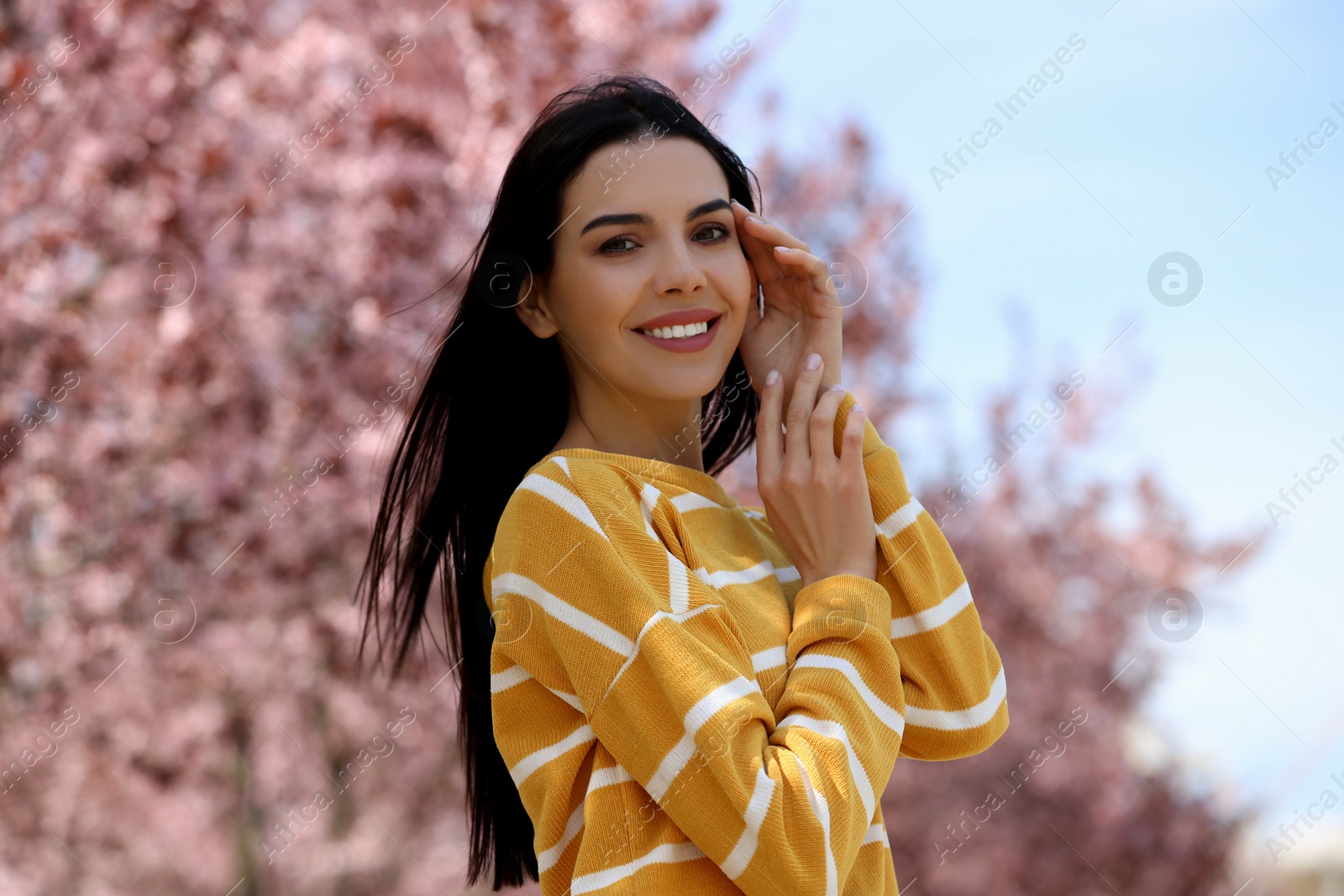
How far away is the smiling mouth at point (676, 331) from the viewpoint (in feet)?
4.79

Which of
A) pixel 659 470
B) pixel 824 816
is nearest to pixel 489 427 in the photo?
pixel 659 470

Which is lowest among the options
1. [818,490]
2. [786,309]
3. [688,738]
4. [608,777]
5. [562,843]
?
[562,843]

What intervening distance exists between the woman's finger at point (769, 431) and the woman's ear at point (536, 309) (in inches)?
11.5

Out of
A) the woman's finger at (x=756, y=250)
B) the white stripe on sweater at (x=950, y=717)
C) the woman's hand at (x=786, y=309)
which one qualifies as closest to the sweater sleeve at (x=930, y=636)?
the white stripe on sweater at (x=950, y=717)

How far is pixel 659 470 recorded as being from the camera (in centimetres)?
144

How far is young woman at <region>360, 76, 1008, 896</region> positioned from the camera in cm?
118

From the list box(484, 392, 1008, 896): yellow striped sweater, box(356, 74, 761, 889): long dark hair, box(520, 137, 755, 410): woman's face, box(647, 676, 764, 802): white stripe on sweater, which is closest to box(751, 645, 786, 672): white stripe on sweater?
box(484, 392, 1008, 896): yellow striped sweater

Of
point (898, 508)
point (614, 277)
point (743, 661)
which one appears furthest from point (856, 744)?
point (614, 277)

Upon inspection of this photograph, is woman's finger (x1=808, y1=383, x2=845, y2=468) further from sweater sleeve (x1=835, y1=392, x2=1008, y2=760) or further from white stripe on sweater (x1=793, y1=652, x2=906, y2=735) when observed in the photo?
white stripe on sweater (x1=793, y1=652, x2=906, y2=735)

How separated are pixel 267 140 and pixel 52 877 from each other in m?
3.07

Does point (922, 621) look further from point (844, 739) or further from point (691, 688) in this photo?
point (691, 688)

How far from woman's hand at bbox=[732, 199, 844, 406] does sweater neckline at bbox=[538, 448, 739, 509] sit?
0.16 m

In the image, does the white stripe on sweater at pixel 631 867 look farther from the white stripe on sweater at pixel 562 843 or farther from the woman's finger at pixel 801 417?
the woman's finger at pixel 801 417

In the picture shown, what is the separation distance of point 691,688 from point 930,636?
14.8 inches
